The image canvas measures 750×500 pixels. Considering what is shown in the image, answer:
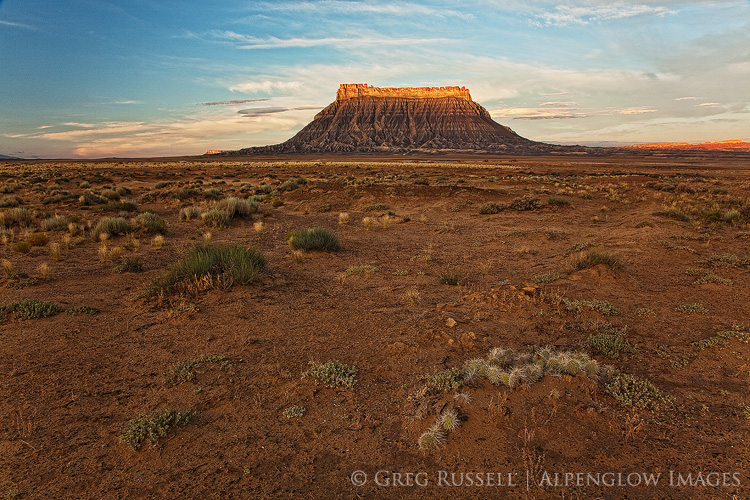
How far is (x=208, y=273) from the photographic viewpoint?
7.80m

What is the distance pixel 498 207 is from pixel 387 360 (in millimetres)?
17261

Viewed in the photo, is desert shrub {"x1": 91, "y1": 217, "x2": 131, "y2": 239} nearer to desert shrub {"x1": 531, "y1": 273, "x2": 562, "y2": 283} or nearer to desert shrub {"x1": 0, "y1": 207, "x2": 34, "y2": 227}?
desert shrub {"x1": 0, "y1": 207, "x2": 34, "y2": 227}

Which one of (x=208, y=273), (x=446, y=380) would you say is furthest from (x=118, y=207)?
(x=446, y=380)

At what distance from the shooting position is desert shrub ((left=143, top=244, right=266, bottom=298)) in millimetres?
7750

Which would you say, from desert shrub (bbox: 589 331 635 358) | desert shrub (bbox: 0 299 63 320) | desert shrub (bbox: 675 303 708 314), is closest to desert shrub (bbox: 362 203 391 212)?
desert shrub (bbox: 675 303 708 314)

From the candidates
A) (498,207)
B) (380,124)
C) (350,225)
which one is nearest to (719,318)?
(350,225)

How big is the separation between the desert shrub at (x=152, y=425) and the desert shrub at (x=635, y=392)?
4.55 meters

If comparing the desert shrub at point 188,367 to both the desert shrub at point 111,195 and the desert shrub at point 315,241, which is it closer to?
the desert shrub at point 315,241

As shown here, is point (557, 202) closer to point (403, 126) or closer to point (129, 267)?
point (129, 267)

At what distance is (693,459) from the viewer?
3521mm

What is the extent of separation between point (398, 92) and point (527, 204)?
192m

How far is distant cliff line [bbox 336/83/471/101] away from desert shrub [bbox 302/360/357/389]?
20317cm

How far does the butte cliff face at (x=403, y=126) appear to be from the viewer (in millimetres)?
155625

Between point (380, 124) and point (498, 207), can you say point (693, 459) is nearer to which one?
point (498, 207)
